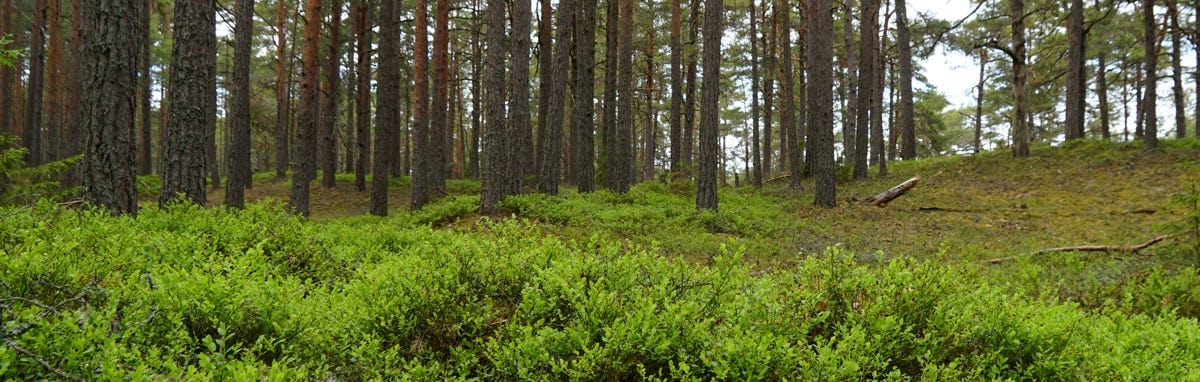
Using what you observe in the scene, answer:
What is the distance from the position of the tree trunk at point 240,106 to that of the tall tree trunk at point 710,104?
11.2 meters

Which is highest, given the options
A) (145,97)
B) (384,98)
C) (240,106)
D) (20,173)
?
(145,97)

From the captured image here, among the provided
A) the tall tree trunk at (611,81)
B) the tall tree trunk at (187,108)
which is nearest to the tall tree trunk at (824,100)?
the tall tree trunk at (611,81)

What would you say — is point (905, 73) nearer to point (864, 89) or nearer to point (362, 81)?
point (864, 89)

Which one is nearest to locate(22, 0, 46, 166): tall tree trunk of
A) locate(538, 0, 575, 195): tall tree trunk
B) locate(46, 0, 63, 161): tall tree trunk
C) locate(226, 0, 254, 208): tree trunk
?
locate(46, 0, 63, 161): tall tree trunk

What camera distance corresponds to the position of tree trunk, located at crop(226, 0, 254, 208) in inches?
567

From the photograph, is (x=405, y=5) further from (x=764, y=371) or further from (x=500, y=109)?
(x=764, y=371)

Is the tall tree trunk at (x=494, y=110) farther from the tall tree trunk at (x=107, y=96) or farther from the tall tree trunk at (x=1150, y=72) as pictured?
the tall tree trunk at (x=1150, y=72)

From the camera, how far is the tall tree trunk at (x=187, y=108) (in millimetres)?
7770

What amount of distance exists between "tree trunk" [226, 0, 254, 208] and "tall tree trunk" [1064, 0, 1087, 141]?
2594 centimetres

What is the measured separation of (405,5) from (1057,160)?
24010 mm

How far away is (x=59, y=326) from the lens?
2.37m

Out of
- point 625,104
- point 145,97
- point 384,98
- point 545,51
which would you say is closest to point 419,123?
point 384,98

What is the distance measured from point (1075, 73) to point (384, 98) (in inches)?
914

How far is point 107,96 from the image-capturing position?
6613 millimetres
